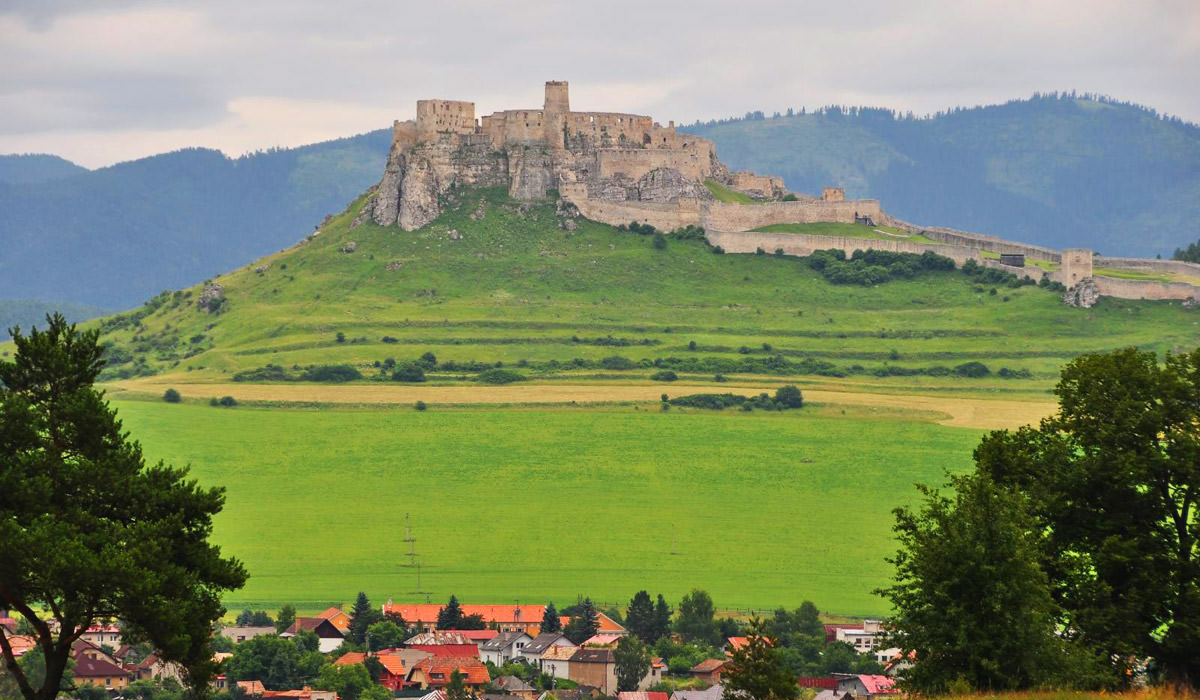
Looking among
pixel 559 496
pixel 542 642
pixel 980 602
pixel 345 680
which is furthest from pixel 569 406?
pixel 980 602

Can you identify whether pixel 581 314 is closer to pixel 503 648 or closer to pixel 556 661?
pixel 503 648

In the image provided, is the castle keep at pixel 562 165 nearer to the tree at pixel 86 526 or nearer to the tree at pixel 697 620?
the tree at pixel 697 620

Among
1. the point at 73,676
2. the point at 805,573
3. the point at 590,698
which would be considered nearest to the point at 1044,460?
the point at 590,698

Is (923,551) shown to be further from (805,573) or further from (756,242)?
(756,242)

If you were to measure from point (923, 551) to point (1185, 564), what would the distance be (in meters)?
5.30

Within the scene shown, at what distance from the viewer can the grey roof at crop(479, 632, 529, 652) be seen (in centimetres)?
7681

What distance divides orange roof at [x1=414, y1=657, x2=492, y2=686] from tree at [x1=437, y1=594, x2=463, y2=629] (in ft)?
30.3

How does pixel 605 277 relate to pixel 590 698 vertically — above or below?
above

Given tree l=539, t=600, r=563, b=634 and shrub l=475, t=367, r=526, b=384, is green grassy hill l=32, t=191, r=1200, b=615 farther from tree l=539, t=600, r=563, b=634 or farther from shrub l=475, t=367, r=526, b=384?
tree l=539, t=600, r=563, b=634

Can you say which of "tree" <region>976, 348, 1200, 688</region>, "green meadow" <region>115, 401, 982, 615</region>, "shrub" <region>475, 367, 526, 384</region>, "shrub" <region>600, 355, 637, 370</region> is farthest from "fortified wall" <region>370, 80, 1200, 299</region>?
"tree" <region>976, 348, 1200, 688</region>

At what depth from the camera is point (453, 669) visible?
70.0 meters

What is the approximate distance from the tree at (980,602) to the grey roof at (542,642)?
41.1 metres

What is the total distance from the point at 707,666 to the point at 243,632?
21.0 meters

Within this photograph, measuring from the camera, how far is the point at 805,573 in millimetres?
93750
